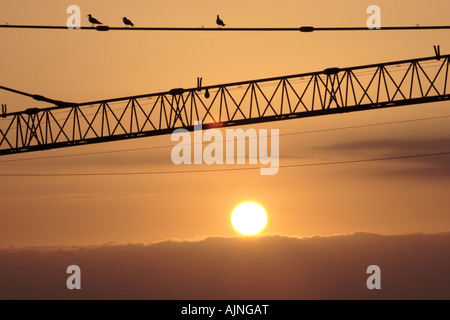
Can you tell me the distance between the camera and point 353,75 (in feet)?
154

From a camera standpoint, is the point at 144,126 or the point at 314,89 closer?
the point at 314,89

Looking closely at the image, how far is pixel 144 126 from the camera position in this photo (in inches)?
2000

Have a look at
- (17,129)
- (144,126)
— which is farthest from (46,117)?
(144,126)

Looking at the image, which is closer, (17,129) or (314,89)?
(314,89)
